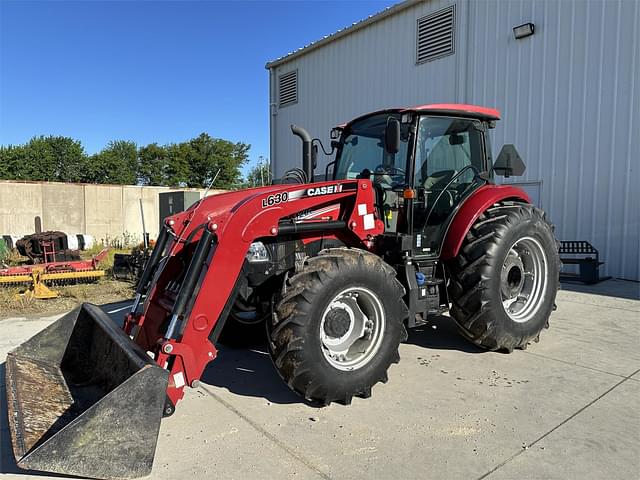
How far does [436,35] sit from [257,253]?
9.54m

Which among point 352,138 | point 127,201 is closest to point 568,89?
point 352,138

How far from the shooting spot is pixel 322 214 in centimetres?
375

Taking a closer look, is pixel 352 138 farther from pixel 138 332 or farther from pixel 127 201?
pixel 127 201

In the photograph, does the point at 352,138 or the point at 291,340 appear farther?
the point at 352,138

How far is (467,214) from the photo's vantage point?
424 centimetres

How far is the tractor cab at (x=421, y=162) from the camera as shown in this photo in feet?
13.6

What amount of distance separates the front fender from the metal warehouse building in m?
5.16

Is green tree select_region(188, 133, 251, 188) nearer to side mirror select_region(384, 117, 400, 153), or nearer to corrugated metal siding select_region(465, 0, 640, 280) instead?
corrugated metal siding select_region(465, 0, 640, 280)

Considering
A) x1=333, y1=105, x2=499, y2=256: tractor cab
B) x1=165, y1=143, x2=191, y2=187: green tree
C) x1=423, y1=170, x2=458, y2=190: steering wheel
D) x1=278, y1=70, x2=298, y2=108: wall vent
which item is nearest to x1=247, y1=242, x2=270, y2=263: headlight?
x1=333, y1=105, x2=499, y2=256: tractor cab

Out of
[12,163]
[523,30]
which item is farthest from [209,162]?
[523,30]

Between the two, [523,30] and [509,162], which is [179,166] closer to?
[523,30]

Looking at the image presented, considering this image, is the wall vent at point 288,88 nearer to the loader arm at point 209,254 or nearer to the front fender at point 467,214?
the front fender at point 467,214

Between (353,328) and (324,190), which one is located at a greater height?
(324,190)

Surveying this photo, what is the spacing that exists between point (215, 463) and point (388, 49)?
1161 centimetres
